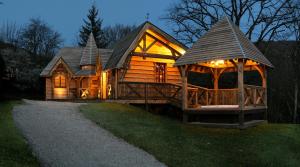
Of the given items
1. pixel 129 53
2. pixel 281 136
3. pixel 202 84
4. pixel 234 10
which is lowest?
pixel 281 136

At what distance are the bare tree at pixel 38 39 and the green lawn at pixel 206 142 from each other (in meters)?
42.3

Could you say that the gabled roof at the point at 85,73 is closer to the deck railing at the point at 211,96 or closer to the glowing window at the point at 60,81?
the glowing window at the point at 60,81

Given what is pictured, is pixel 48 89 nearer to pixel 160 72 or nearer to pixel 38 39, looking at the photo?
pixel 160 72

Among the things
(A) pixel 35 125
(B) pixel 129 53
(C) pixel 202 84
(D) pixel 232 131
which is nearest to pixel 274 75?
(C) pixel 202 84

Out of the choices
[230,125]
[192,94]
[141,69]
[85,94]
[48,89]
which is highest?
[141,69]

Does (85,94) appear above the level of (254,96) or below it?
below

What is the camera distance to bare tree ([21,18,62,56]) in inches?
2259

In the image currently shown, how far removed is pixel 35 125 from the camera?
14.2 m

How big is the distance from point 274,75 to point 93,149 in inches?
954

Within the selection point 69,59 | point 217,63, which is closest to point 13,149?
point 217,63

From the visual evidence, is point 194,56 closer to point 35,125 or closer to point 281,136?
point 281,136

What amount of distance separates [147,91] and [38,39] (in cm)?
4088

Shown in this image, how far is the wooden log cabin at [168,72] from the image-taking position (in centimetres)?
1800

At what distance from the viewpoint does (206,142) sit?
13719mm
